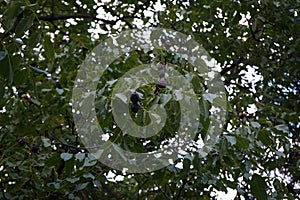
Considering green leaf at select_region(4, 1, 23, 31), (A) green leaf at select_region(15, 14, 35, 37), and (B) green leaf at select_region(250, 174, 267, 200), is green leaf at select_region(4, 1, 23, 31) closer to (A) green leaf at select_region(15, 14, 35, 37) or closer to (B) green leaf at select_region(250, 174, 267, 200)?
(A) green leaf at select_region(15, 14, 35, 37)

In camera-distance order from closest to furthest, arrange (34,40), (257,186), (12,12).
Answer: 1. (12,12)
2. (34,40)
3. (257,186)

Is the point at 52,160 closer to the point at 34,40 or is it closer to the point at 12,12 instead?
the point at 34,40

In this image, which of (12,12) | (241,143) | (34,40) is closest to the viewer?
(12,12)

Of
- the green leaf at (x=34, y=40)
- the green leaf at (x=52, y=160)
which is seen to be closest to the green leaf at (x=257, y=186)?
the green leaf at (x=52, y=160)

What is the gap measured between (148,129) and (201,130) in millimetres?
168

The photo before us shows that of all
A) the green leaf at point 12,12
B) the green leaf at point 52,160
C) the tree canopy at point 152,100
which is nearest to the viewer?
the green leaf at point 12,12

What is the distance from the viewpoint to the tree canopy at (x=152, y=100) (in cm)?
128

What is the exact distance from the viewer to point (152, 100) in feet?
3.76

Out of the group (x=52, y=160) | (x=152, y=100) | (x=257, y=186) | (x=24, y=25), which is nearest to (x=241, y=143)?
(x=257, y=186)

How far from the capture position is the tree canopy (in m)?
1.28

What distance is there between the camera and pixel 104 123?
50.4 inches

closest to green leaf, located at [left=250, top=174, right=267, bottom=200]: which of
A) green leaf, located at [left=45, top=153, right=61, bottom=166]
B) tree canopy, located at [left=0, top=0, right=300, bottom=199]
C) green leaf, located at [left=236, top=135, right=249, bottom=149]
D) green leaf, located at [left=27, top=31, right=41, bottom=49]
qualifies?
tree canopy, located at [left=0, top=0, right=300, bottom=199]

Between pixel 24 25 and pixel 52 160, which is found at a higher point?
pixel 24 25

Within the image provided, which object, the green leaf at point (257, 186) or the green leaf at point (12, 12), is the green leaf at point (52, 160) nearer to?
the green leaf at point (12, 12)
